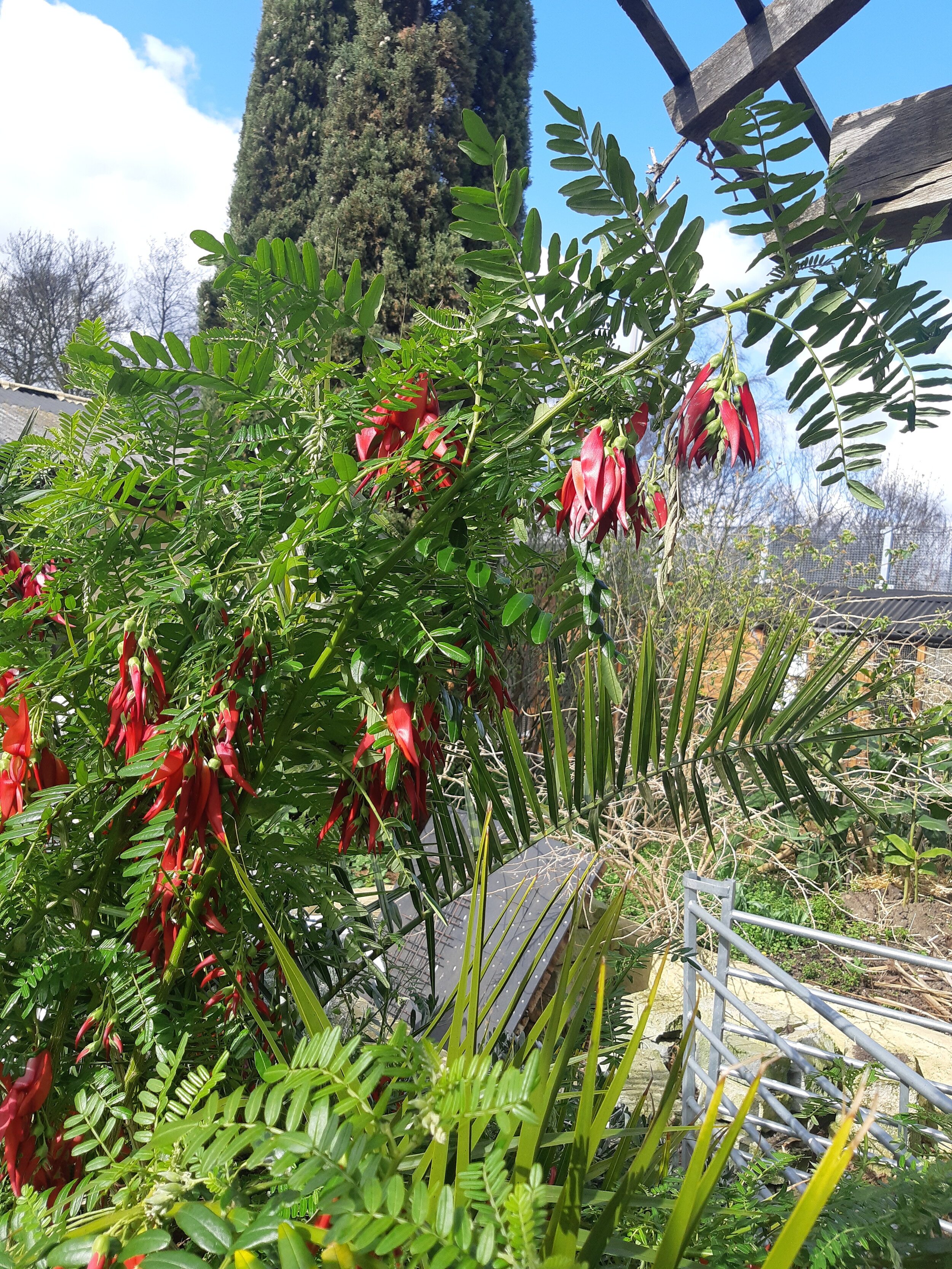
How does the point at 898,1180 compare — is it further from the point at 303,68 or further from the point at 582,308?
the point at 303,68

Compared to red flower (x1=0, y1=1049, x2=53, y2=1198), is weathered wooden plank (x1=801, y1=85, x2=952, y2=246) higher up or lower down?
higher up

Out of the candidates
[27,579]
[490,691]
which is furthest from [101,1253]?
[27,579]

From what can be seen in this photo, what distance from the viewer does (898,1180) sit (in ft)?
2.03

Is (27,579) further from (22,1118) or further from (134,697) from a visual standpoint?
(22,1118)

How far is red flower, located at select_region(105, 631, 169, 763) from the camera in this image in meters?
0.56

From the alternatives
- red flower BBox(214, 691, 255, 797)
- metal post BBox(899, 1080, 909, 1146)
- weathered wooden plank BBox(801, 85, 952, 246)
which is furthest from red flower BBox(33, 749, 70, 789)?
weathered wooden plank BBox(801, 85, 952, 246)

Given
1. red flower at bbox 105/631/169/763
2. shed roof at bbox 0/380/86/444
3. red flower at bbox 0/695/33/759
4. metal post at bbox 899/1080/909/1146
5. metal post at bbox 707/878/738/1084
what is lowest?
metal post at bbox 899/1080/909/1146

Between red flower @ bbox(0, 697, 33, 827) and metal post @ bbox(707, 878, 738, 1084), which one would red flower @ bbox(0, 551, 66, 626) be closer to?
red flower @ bbox(0, 697, 33, 827)

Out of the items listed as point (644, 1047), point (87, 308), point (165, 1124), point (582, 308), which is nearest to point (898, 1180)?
point (165, 1124)

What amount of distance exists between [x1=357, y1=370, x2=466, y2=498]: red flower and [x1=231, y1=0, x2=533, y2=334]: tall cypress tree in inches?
179

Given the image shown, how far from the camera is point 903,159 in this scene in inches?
64.7

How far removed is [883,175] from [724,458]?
1.36 meters

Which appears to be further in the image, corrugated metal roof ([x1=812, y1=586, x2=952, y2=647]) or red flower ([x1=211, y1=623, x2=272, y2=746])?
corrugated metal roof ([x1=812, y1=586, x2=952, y2=647])

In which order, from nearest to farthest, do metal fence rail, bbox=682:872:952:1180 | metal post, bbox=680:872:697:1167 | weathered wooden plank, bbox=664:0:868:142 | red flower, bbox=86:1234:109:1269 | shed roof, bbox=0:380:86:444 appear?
red flower, bbox=86:1234:109:1269 < metal fence rail, bbox=682:872:952:1180 < metal post, bbox=680:872:697:1167 < weathered wooden plank, bbox=664:0:868:142 < shed roof, bbox=0:380:86:444
